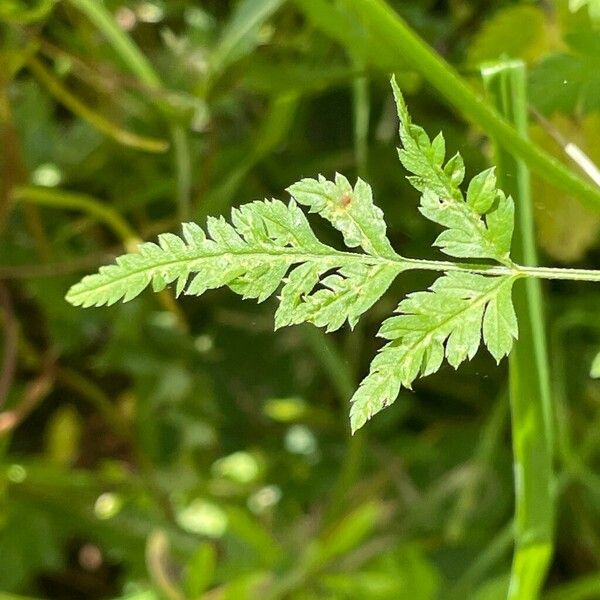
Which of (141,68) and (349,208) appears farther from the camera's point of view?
(141,68)

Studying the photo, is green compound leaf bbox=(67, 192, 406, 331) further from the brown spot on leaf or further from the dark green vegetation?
the dark green vegetation

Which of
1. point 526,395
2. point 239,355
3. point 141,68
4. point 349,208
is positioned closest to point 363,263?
point 349,208

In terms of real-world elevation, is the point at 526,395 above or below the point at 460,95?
below

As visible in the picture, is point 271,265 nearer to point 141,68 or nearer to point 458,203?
point 458,203

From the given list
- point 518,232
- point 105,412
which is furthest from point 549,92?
point 105,412

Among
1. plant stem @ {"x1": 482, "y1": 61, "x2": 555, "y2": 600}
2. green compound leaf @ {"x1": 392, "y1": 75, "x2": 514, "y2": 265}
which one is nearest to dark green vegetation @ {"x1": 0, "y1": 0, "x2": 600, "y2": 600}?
plant stem @ {"x1": 482, "y1": 61, "x2": 555, "y2": 600}

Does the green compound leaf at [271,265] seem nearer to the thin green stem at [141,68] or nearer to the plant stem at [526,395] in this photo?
the plant stem at [526,395]
